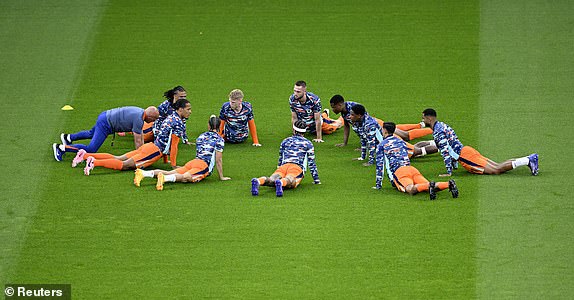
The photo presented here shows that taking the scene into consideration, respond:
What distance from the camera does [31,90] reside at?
25.4 m

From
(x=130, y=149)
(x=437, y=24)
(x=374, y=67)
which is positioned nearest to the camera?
(x=130, y=149)

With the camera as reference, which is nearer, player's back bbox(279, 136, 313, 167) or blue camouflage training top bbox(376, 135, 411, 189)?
blue camouflage training top bbox(376, 135, 411, 189)

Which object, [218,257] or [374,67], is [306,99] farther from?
[218,257]

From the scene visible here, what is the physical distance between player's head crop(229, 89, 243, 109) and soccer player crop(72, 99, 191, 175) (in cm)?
115

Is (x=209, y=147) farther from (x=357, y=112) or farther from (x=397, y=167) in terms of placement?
(x=397, y=167)

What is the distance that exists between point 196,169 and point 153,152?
1188 millimetres

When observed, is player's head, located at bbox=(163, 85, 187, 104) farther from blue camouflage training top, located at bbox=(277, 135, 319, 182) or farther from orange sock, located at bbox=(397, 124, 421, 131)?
orange sock, located at bbox=(397, 124, 421, 131)

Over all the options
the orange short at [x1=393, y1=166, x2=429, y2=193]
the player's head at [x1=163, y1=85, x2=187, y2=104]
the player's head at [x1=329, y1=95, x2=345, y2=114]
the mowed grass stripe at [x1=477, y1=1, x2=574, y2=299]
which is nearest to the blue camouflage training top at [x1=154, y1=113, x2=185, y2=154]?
the player's head at [x1=163, y1=85, x2=187, y2=104]

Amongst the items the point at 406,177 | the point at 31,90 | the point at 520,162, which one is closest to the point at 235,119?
the point at 406,177

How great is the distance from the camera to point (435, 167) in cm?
2095

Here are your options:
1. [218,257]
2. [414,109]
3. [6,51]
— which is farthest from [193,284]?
[6,51]

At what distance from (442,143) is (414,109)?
391 centimetres

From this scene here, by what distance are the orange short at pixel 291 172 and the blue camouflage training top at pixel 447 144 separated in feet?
8.23

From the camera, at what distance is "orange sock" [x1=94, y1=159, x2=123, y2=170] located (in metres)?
20.8
